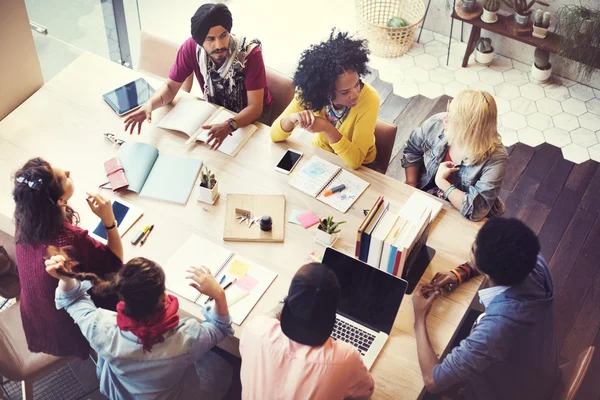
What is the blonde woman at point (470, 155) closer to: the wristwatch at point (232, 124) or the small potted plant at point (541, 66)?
the wristwatch at point (232, 124)

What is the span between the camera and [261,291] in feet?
7.97

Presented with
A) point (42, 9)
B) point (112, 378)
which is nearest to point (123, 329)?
point (112, 378)

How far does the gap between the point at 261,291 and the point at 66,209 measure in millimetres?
827

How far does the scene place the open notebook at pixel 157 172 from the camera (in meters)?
2.75

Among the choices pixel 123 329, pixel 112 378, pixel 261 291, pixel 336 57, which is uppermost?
pixel 336 57

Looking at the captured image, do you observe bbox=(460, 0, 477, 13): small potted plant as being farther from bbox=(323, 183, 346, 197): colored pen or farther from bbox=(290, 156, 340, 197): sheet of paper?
bbox=(323, 183, 346, 197): colored pen

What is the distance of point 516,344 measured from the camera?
2.16m

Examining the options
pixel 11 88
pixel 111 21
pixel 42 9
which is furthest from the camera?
pixel 111 21

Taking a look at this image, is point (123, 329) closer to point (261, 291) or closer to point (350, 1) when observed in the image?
point (261, 291)

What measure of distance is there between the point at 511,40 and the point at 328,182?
8.74 ft

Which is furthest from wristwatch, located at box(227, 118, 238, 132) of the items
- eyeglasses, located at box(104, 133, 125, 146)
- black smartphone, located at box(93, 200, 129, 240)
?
black smartphone, located at box(93, 200, 129, 240)

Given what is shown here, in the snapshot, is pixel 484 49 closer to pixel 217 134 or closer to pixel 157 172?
pixel 217 134

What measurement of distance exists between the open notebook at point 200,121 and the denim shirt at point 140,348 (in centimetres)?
93

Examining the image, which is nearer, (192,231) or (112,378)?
(112,378)
